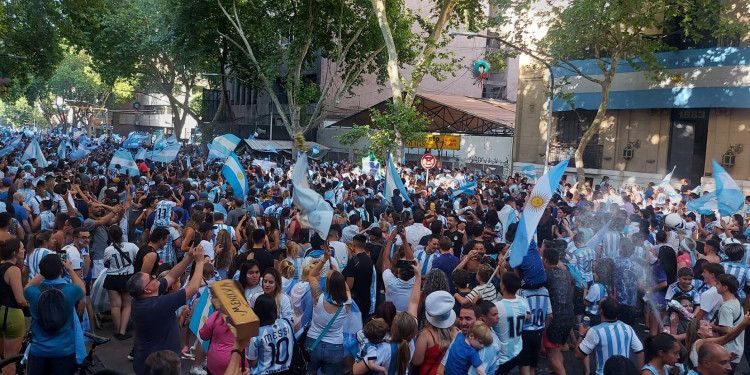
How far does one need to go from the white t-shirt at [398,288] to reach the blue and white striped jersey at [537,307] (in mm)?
1124

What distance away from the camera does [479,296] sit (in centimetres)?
592

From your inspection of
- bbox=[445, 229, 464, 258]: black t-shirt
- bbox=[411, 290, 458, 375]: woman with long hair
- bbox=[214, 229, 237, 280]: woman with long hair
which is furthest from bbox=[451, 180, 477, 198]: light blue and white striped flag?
bbox=[411, 290, 458, 375]: woman with long hair

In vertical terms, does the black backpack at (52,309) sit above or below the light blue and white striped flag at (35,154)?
below

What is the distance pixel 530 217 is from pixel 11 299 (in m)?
4.85

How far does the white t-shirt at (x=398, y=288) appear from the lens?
21.2 feet

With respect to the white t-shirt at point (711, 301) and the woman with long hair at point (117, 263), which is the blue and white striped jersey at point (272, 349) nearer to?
the woman with long hair at point (117, 263)

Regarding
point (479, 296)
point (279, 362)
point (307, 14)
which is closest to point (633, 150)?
point (307, 14)

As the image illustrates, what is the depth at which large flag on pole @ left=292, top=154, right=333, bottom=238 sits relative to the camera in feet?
25.5

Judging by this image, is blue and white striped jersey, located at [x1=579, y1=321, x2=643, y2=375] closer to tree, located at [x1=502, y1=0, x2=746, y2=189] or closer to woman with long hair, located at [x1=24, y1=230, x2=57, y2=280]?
woman with long hair, located at [x1=24, y1=230, x2=57, y2=280]

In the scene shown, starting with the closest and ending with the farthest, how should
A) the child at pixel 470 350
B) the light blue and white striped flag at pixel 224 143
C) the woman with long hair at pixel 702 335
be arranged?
1. the child at pixel 470 350
2. the woman with long hair at pixel 702 335
3. the light blue and white striped flag at pixel 224 143

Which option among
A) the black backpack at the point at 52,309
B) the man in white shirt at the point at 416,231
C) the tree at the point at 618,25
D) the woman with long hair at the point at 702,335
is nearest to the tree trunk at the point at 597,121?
the tree at the point at 618,25

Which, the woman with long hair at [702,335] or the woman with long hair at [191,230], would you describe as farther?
the woman with long hair at [191,230]

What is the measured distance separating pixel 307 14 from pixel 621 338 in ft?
79.7

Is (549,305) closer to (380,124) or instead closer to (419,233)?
(419,233)
